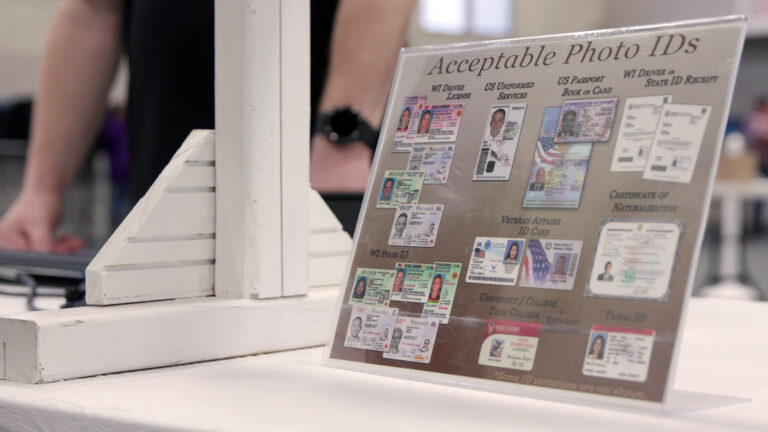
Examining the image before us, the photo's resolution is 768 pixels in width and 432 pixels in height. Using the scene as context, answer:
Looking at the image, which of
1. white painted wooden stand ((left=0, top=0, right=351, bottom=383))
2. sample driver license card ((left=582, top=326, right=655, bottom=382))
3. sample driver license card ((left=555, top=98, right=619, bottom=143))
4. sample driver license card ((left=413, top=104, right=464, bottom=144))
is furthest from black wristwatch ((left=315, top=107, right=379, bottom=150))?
sample driver license card ((left=582, top=326, right=655, bottom=382))

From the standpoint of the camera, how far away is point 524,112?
0.67 metres

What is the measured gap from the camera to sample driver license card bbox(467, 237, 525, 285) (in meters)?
0.63

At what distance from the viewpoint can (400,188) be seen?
2.36 feet

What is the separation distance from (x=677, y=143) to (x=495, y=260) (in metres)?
0.16

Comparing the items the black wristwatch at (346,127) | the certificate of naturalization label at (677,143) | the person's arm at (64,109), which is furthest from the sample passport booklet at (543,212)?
the person's arm at (64,109)

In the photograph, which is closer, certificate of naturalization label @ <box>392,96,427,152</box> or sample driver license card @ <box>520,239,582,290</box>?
sample driver license card @ <box>520,239,582,290</box>

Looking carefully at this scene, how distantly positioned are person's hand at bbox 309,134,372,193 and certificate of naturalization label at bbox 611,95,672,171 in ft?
1.87

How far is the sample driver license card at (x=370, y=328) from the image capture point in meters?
0.67

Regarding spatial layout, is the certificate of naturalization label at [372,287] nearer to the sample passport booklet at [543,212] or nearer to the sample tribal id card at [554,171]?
the sample passport booklet at [543,212]

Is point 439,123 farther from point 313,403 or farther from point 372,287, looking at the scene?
point 313,403

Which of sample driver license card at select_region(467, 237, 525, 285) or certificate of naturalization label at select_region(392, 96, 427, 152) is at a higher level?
certificate of naturalization label at select_region(392, 96, 427, 152)

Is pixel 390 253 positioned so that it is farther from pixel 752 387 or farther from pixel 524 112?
pixel 752 387

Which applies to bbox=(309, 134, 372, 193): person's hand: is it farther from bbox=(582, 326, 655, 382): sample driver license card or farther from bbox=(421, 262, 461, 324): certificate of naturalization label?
bbox=(582, 326, 655, 382): sample driver license card

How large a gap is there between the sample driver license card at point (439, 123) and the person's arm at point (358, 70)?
0.41 metres
